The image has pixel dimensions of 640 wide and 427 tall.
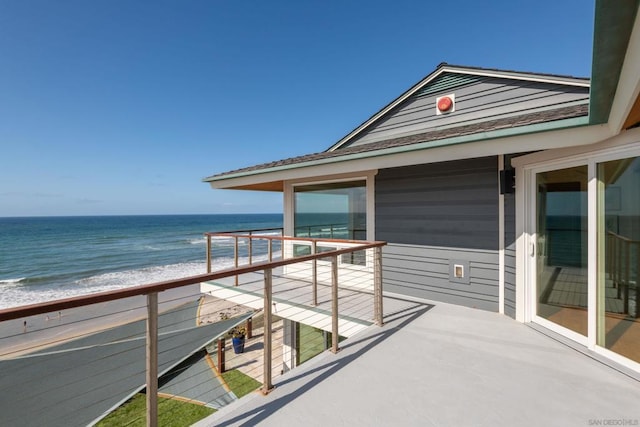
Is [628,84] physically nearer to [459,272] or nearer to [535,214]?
[535,214]

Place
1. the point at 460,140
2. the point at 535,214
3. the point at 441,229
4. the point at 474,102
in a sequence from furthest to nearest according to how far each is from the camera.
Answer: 1. the point at 474,102
2. the point at 441,229
3. the point at 535,214
4. the point at 460,140

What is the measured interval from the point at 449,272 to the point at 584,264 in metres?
1.72

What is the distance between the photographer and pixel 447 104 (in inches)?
214

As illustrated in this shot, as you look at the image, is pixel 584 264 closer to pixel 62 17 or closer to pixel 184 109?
pixel 62 17

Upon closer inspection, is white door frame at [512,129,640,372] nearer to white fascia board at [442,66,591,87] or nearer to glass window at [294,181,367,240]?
white fascia board at [442,66,591,87]

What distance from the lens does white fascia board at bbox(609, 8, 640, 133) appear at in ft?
4.19

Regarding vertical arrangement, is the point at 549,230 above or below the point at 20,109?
below

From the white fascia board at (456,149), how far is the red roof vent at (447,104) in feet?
8.66

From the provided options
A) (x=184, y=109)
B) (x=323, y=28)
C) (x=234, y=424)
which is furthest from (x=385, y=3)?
(x=184, y=109)

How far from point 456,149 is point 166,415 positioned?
24.7 ft

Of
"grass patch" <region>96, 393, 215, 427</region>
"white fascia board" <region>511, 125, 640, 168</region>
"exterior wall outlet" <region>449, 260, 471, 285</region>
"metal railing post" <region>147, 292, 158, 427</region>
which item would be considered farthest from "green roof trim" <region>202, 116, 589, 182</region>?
"grass patch" <region>96, 393, 215, 427</region>

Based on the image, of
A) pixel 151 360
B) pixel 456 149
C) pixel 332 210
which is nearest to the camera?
pixel 151 360

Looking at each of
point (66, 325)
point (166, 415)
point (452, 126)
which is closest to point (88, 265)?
point (66, 325)

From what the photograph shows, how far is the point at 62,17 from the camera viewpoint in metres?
8.32
